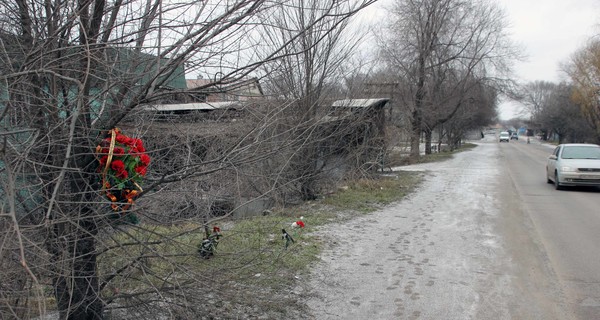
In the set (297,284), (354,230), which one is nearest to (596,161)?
(354,230)

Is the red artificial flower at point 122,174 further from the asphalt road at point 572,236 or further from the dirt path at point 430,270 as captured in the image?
the asphalt road at point 572,236

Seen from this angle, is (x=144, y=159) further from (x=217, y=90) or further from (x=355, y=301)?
(x=355, y=301)

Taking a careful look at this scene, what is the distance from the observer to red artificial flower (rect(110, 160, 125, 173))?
355 centimetres

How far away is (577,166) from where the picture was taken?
50.0 ft

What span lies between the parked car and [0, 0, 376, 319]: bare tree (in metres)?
14.2

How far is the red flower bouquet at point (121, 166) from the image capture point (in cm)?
353

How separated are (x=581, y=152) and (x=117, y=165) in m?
16.4

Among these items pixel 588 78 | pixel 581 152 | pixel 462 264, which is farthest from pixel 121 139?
pixel 588 78

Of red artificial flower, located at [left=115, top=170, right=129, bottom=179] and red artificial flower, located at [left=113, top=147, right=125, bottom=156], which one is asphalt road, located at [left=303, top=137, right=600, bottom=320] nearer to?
red artificial flower, located at [left=115, top=170, right=129, bottom=179]

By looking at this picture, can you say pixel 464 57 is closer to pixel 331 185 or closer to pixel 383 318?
pixel 331 185

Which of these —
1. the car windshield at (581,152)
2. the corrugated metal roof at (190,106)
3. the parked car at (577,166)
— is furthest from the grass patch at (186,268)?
the car windshield at (581,152)

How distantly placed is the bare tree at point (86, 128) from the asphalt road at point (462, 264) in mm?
2042

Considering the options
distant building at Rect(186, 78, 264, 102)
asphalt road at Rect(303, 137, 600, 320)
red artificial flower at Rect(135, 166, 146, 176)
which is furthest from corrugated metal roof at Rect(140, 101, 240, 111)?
asphalt road at Rect(303, 137, 600, 320)

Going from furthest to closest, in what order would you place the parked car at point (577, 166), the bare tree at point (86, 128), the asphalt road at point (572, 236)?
the parked car at point (577, 166) < the asphalt road at point (572, 236) < the bare tree at point (86, 128)
